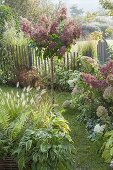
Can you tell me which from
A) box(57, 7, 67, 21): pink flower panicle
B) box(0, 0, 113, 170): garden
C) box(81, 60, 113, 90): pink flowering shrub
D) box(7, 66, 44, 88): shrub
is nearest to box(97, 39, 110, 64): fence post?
box(0, 0, 113, 170): garden

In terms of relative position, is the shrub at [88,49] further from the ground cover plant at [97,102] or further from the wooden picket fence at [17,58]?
the ground cover plant at [97,102]

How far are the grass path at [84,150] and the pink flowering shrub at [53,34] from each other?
1.57 m

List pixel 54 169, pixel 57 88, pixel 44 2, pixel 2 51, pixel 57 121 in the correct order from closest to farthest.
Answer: pixel 54 169, pixel 57 121, pixel 57 88, pixel 2 51, pixel 44 2

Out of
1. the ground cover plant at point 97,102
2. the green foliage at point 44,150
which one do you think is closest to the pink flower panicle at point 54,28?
the ground cover plant at point 97,102

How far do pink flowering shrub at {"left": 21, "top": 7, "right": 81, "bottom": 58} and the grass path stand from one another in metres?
1.57

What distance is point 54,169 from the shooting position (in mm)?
5473

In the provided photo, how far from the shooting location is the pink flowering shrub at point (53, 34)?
320 inches

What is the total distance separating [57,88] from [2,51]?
2.50 metres

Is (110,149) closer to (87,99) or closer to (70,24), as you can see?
(87,99)

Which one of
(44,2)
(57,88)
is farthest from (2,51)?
(44,2)

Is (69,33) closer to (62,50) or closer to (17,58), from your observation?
(62,50)

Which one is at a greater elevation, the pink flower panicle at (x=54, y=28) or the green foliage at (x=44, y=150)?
the pink flower panicle at (x=54, y=28)

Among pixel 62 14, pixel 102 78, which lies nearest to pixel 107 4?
pixel 62 14

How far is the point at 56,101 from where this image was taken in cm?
1018
